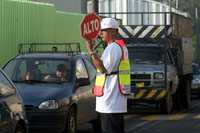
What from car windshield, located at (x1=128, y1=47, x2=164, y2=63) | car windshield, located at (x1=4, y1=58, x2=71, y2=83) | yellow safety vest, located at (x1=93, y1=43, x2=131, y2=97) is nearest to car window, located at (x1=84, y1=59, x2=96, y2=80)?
car windshield, located at (x1=4, y1=58, x2=71, y2=83)

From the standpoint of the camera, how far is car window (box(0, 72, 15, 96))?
956 centimetres

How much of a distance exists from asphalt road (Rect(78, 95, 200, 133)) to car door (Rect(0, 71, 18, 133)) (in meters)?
5.49

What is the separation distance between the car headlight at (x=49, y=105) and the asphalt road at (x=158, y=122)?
2.79 meters

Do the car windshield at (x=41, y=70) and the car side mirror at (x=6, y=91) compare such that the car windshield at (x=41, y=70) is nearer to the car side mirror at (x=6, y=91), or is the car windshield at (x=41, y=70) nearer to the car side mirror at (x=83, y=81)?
the car side mirror at (x=83, y=81)

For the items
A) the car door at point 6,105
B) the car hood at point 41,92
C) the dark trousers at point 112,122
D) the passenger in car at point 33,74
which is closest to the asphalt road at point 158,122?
the passenger in car at point 33,74

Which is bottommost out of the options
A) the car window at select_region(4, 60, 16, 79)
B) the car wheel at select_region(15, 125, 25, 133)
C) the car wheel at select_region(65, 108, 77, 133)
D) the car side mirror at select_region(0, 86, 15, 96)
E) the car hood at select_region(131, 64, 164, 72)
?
the car wheel at select_region(65, 108, 77, 133)

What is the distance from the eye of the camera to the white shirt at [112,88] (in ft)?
28.2

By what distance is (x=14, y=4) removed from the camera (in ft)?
84.2

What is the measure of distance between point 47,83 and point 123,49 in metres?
4.91

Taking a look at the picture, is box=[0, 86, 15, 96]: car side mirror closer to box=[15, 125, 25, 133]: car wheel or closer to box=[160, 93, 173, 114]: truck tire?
box=[15, 125, 25, 133]: car wheel

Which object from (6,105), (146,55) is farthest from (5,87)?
(146,55)

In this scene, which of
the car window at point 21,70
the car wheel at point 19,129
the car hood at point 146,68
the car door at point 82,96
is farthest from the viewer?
the car hood at point 146,68

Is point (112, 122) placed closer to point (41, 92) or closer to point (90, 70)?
point (41, 92)

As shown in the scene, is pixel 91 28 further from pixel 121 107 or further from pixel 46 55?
pixel 46 55
